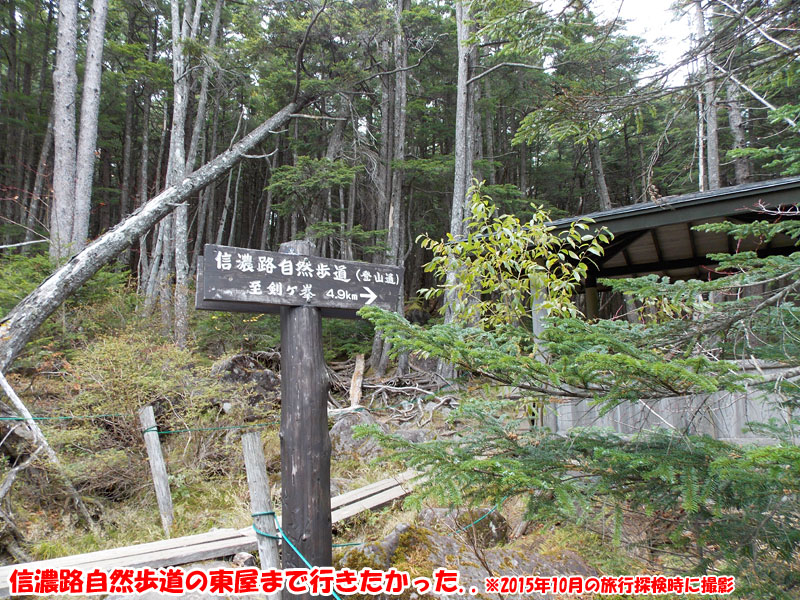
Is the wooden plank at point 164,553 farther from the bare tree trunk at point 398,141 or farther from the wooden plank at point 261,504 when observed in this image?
the bare tree trunk at point 398,141

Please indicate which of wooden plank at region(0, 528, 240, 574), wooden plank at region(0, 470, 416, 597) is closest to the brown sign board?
wooden plank at region(0, 470, 416, 597)

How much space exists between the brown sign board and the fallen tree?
3.42 meters

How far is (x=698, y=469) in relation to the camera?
4.83 feet

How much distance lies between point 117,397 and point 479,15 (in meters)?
5.49

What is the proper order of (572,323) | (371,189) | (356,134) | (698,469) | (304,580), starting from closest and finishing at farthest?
(698,469)
(572,323)
(304,580)
(356,134)
(371,189)

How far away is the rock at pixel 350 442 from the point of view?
6523mm

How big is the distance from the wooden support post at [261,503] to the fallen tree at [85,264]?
10.5 feet

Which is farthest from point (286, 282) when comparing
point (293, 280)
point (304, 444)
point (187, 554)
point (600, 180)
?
point (600, 180)

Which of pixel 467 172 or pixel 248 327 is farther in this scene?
pixel 467 172

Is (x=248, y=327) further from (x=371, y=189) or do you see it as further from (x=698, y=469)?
(x=698, y=469)

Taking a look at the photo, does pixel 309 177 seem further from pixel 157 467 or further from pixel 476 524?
pixel 476 524

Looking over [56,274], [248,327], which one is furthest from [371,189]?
[56,274]

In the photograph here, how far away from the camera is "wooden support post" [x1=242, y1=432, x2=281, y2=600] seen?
9.87 ft

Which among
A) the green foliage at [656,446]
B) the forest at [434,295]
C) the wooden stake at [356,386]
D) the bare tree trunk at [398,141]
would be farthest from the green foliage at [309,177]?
the green foliage at [656,446]
